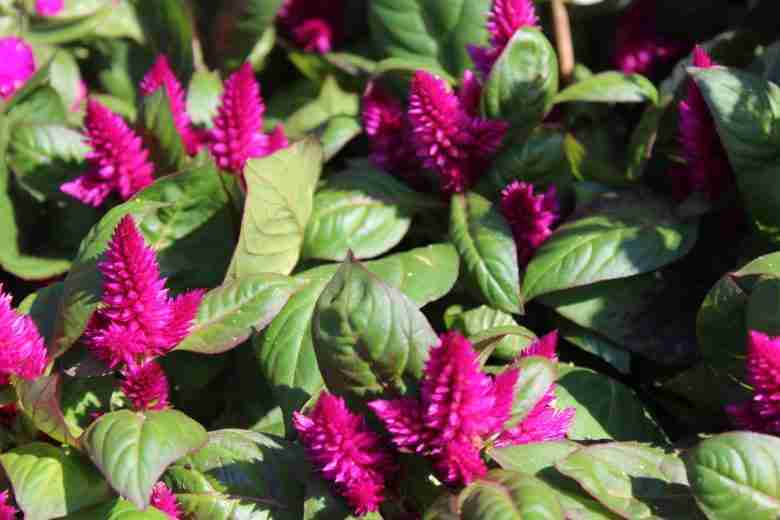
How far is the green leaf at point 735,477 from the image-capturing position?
139cm

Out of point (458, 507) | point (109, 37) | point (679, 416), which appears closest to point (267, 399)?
point (458, 507)

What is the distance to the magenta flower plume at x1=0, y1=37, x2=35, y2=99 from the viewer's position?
2.31 m

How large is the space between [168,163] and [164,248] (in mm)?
214

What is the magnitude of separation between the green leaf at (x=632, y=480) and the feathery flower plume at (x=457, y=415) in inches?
3.7

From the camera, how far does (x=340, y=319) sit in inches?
58.7

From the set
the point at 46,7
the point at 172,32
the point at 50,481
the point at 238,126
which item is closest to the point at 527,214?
the point at 238,126

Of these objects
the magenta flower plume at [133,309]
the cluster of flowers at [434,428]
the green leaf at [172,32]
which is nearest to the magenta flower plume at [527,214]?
the cluster of flowers at [434,428]

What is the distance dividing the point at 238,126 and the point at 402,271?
1.36 feet

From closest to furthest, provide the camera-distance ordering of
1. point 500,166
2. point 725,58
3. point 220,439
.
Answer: point 220,439 < point 500,166 < point 725,58

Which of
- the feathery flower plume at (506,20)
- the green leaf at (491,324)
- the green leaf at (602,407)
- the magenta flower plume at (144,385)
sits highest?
the feathery flower plume at (506,20)

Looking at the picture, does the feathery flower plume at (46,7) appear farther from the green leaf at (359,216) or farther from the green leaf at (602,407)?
the green leaf at (602,407)

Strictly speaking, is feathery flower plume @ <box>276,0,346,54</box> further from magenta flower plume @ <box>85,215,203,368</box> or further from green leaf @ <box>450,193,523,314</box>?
magenta flower plume @ <box>85,215,203,368</box>

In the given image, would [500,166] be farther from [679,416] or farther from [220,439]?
[220,439]

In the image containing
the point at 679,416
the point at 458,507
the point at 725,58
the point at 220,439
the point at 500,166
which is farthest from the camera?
the point at 725,58
